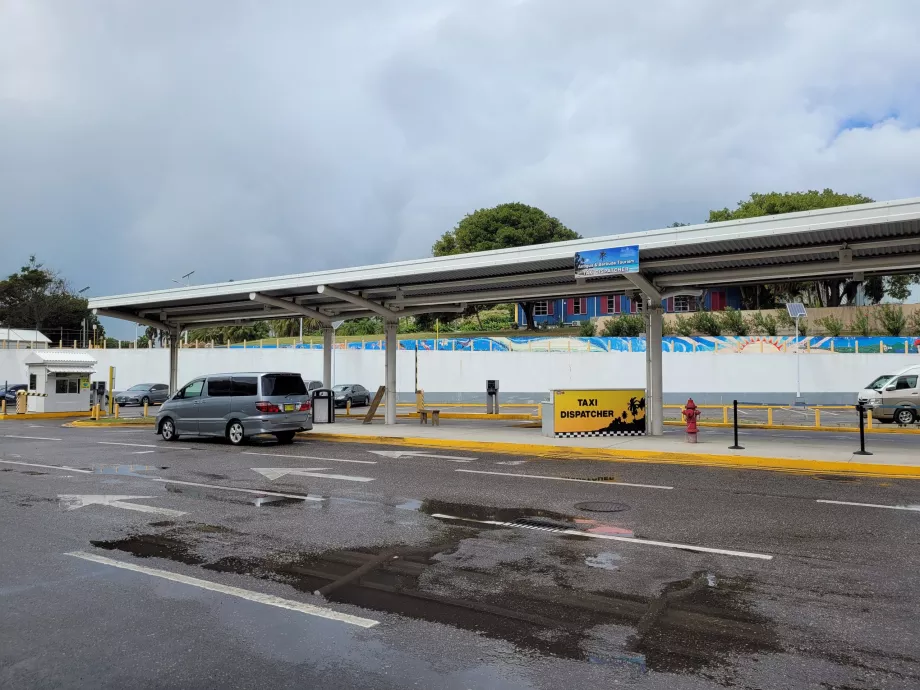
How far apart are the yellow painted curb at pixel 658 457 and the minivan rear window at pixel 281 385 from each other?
6.63 ft

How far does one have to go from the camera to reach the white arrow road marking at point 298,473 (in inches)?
454

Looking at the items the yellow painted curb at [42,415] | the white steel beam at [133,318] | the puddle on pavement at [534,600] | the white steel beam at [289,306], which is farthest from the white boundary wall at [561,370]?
the puddle on pavement at [534,600]

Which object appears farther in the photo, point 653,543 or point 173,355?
point 173,355

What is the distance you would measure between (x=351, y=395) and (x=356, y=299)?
14305 millimetres

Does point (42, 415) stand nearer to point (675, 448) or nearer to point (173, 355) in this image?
point (173, 355)

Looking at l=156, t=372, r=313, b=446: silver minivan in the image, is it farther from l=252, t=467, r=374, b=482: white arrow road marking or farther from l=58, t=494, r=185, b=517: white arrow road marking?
l=58, t=494, r=185, b=517: white arrow road marking

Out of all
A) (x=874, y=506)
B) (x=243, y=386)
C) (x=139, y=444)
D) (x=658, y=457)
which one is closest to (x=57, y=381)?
(x=139, y=444)

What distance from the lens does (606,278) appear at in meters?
18.5

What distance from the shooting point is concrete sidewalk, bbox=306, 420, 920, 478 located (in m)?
12.7

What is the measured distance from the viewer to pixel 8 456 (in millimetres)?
15086

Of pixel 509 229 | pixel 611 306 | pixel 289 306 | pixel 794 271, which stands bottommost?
pixel 794 271

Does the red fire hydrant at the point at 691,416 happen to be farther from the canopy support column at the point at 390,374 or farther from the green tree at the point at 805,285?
the green tree at the point at 805,285

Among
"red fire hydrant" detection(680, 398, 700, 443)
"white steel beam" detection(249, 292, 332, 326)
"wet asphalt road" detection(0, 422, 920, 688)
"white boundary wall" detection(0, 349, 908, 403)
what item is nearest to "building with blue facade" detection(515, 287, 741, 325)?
"white boundary wall" detection(0, 349, 908, 403)

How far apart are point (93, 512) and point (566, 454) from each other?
927 centimetres
